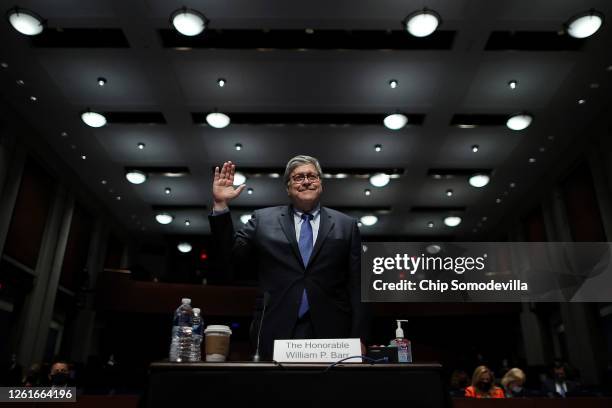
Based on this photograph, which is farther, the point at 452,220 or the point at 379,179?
the point at 452,220

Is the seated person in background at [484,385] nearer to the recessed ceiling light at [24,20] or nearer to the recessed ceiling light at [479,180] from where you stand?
the recessed ceiling light at [479,180]

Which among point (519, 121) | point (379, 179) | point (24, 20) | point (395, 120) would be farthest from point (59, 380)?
point (519, 121)

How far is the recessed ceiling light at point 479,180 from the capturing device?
10070mm

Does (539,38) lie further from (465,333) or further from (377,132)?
(465,333)

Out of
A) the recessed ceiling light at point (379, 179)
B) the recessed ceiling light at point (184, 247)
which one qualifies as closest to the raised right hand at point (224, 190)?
the recessed ceiling light at point (379, 179)

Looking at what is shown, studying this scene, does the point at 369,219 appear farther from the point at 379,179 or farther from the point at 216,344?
the point at 216,344

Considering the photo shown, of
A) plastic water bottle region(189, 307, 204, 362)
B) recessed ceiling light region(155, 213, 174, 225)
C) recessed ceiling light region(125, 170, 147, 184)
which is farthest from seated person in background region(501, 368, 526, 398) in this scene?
recessed ceiling light region(155, 213, 174, 225)

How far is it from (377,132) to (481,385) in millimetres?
4841

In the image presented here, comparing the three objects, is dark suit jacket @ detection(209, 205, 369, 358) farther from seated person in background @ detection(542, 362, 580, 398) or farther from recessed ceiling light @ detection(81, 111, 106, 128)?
recessed ceiling light @ detection(81, 111, 106, 128)

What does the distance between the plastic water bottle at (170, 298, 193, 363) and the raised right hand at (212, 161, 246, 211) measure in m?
0.38

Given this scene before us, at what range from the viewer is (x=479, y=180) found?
33.2 feet

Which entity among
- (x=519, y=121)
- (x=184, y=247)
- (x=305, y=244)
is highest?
(x=519, y=121)

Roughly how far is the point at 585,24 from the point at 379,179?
4657 millimetres

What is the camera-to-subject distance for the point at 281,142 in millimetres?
9219
